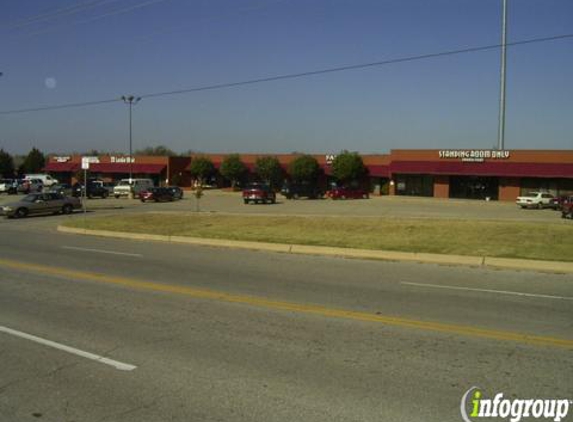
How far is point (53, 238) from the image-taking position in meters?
22.0

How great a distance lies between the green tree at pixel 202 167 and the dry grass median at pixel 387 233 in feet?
175

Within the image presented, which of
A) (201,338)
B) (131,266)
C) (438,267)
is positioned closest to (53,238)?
(131,266)

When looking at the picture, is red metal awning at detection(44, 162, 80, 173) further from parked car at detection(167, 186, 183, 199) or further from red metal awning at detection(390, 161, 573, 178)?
red metal awning at detection(390, 161, 573, 178)

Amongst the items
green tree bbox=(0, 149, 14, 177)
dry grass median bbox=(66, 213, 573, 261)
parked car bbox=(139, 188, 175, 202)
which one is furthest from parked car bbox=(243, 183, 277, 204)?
green tree bbox=(0, 149, 14, 177)

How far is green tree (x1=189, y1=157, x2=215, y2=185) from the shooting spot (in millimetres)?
80562

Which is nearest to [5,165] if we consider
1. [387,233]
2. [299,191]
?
[299,191]

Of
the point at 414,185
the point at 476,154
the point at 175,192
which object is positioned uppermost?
the point at 476,154

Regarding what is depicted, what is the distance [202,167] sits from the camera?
8050 cm

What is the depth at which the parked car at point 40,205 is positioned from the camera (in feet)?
113

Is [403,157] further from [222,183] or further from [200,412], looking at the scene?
[200,412]

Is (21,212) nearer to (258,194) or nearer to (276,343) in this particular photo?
(258,194)

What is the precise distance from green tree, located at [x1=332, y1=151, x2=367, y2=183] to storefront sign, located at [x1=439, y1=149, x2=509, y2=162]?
31.4ft

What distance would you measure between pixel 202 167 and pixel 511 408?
3036 inches

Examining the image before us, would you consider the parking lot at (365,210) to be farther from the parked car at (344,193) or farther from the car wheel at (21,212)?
the parked car at (344,193)
